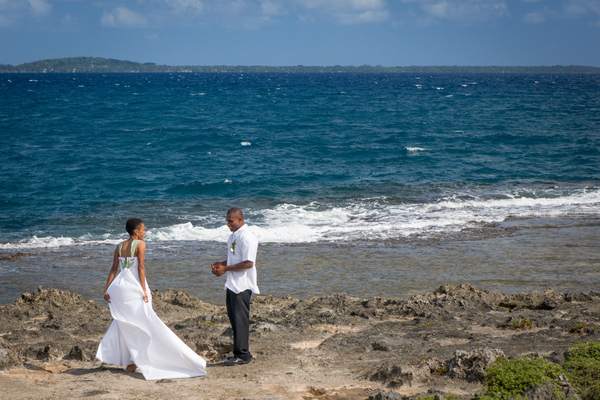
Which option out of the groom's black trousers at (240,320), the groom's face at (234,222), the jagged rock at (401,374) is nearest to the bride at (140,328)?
the groom's black trousers at (240,320)

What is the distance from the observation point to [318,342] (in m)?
7.09

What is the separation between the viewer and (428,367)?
561 cm

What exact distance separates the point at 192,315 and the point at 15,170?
21.3 meters

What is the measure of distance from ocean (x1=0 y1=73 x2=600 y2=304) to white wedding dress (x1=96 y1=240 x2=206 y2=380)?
426cm

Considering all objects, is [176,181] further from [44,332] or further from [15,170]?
[44,332]

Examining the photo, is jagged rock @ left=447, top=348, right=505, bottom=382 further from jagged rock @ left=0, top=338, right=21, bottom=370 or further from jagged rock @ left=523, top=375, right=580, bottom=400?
jagged rock @ left=0, top=338, right=21, bottom=370

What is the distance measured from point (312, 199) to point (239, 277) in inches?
592

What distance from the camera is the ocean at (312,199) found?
1162cm

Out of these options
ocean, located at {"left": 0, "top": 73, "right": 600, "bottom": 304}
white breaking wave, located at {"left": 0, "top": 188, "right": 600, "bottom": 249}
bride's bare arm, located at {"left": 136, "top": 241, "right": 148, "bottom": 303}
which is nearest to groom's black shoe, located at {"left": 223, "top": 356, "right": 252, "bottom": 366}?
bride's bare arm, located at {"left": 136, "top": 241, "right": 148, "bottom": 303}

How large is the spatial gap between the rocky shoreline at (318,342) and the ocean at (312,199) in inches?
59.4

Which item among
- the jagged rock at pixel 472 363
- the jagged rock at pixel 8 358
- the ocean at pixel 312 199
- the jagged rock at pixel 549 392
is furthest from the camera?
the ocean at pixel 312 199

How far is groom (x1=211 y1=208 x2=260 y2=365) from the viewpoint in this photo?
6.11 m

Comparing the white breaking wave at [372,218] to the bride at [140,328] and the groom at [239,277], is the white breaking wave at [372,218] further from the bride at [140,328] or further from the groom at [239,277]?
the bride at [140,328]

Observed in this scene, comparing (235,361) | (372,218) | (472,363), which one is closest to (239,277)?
(235,361)
